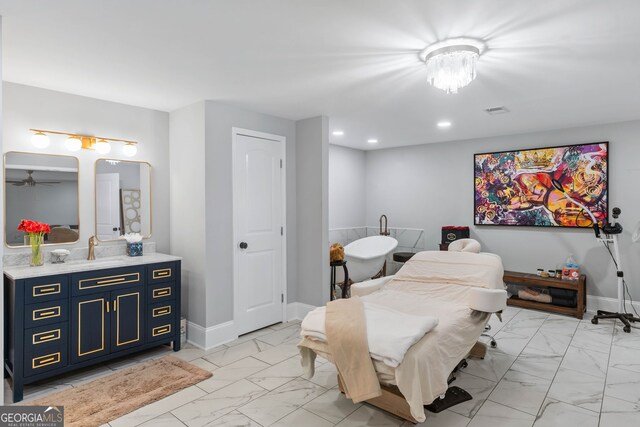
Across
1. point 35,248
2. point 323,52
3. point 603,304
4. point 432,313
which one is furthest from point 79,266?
point 603,304

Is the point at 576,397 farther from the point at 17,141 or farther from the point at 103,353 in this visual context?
the point at 17,141

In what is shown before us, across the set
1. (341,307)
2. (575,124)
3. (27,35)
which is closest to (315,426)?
(341,307)

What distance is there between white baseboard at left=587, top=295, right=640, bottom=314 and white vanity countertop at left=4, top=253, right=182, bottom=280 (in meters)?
5.16

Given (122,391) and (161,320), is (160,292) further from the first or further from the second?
(122,391)

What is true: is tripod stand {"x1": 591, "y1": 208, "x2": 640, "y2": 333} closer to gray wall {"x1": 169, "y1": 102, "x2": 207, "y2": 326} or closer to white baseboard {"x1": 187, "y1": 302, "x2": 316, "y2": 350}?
white baseboard {"x1": 187, "y1": 302, "x2": 316, "y2": 350}

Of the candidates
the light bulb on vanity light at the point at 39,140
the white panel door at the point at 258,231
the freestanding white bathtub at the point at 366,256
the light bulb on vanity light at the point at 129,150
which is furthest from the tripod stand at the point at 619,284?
the light bulb on vanity light at the point at 39,140

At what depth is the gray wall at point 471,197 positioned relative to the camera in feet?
14.9

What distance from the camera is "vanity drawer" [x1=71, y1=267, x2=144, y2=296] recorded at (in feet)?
9.63

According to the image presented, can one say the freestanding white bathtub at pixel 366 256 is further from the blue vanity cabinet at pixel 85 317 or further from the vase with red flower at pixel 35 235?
the vase with red flower at pixel 35 235

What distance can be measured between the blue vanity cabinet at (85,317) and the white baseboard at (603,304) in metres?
5.11

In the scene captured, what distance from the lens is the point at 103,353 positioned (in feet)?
10.1

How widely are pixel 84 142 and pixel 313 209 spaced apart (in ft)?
7.97

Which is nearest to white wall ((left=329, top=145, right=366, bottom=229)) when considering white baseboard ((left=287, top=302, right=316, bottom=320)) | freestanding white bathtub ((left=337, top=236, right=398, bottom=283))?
freestanding white bathtub ((left=337, top=236, right=398, bottom=283))

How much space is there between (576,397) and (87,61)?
172 inches
